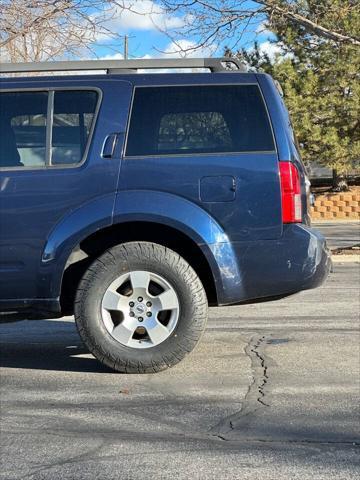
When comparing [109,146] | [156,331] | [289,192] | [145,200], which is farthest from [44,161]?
[289,192]

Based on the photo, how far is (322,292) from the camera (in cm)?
919

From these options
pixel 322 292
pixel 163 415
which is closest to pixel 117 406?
pixel 163 415

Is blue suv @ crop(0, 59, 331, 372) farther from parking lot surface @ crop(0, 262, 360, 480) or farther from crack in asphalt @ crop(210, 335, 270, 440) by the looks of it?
crack in asphalt @ crop(210, 335, 270, 440)

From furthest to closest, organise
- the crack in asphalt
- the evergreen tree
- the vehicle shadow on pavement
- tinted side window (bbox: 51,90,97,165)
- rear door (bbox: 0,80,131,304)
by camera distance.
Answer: the evergreen tree, the vehicle shadow on pavement, tinted side window (bbox: 51,90,97,165), rear door (bbox: 0,80,131,304), the crack in asphalt

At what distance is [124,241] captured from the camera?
5.14 m

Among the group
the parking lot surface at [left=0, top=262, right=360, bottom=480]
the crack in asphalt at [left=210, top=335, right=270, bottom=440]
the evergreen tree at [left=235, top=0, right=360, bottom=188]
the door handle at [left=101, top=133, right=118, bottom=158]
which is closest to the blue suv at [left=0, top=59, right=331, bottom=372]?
the door handle at [left=101, top=133, right=118, bottom=158]

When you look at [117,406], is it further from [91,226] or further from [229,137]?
[229,137]

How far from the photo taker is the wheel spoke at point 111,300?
4.94 metres

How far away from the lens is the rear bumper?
16.2 ft

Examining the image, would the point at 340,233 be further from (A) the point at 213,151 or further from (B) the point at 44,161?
(B) the point at 44,161

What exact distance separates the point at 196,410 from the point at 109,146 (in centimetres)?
201

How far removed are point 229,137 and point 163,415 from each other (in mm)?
2087

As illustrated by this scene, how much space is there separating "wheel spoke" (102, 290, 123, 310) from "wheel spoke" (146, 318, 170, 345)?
28 cm

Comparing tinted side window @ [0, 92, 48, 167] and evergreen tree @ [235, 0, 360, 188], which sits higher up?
evergreen tree @ [235, 0, 360, 188]
